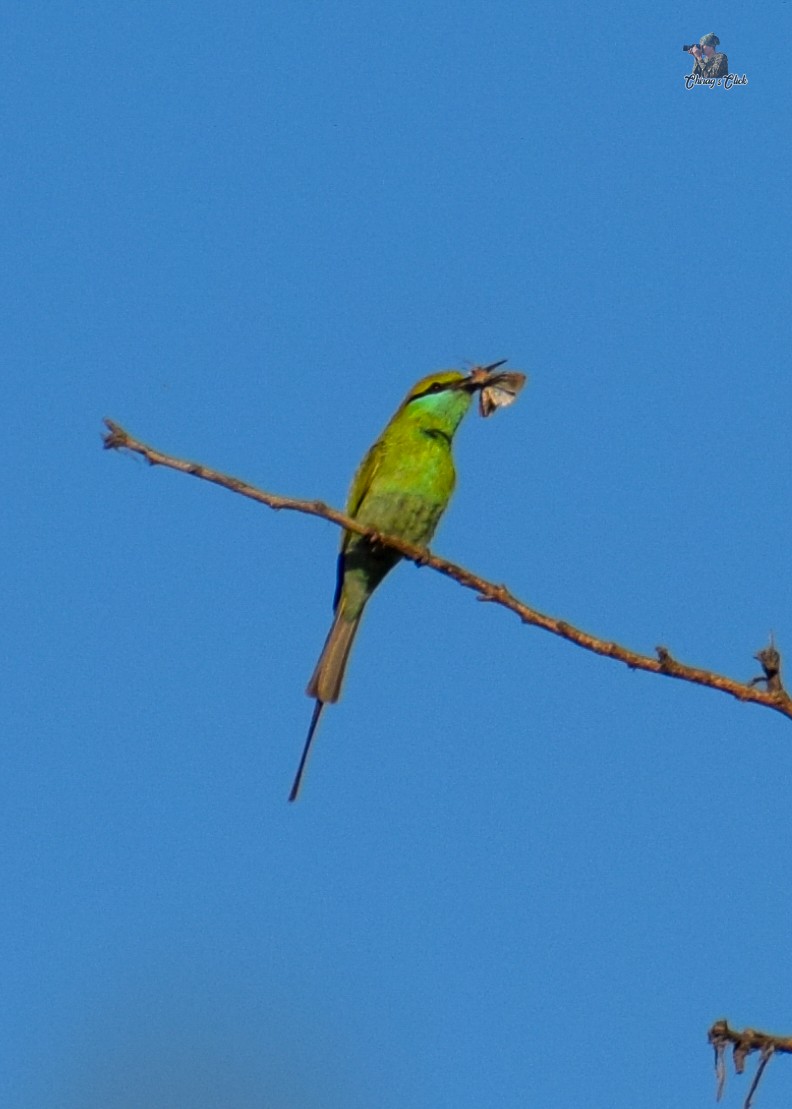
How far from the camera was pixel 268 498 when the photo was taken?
9.25 ft

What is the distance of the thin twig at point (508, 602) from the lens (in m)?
2.30

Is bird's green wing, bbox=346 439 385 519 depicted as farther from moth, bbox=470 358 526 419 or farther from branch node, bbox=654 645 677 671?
branch node, bbox=654 645 677 671

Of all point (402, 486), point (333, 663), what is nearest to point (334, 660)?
point (333, 663)

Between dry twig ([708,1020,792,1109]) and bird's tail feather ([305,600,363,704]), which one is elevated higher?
bird's tail feather ([305,600,363,704])

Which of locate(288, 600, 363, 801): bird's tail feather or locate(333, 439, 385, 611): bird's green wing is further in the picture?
locate(333, 439, 385, 611): bird's green wing

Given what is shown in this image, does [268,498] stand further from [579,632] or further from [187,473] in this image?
[579,632]

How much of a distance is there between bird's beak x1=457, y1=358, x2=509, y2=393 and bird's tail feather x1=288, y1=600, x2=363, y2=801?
2.58 feet

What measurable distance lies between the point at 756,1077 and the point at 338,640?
283 centimetres

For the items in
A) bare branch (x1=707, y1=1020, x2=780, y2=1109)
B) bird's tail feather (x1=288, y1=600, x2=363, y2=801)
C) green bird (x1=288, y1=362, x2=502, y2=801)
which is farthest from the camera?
green bird (x1=288, y1=362, x2=502, y2=801)

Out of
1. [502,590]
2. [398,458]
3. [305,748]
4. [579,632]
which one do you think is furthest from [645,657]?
[398,458]

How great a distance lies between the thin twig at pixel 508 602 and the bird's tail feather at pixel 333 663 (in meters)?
1.25

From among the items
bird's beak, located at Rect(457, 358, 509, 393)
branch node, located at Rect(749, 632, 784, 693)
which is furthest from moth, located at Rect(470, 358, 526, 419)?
branch node, located at Rect(749, 632, 784, 693)

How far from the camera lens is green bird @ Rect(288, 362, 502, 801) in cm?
495

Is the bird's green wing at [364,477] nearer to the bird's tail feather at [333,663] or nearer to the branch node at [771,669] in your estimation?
the bird's tail feather at [333,663]
